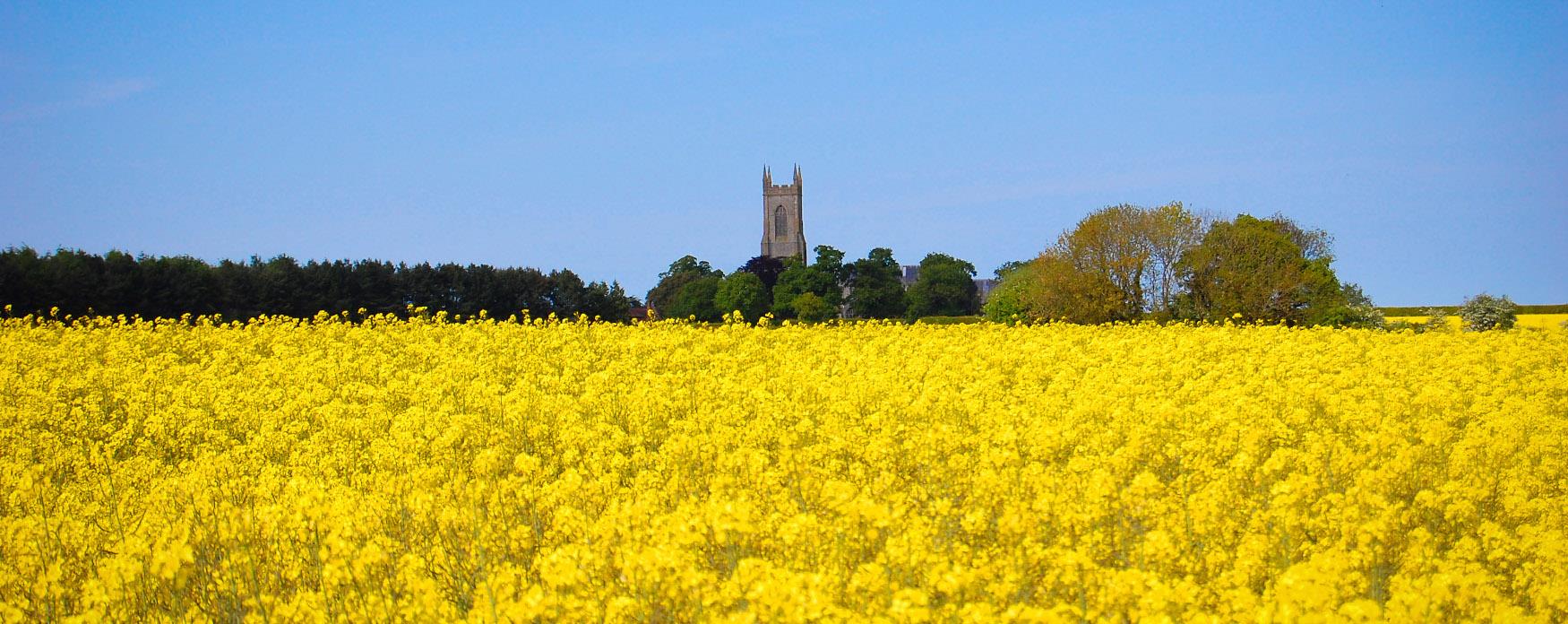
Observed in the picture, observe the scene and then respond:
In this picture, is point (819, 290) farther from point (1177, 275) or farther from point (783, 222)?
point (783, 222)

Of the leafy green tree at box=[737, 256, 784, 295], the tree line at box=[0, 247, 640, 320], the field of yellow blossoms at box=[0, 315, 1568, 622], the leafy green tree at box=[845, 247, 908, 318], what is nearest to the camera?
the field of yellow blossoms at box=[0, 315, 1568, 622]

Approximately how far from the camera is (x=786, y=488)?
8.17m

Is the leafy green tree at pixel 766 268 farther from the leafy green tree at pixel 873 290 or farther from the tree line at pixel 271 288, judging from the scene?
the tree line at pixel 271 288

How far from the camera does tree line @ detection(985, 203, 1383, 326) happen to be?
42719mm

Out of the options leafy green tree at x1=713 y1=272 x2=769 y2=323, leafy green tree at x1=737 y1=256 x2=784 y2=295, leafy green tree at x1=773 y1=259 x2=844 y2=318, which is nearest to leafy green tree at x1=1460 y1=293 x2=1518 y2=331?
leafy green tree at x1=773 y1=259 x2=844 y2=318

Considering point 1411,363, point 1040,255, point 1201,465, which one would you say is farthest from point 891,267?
point 1201,465

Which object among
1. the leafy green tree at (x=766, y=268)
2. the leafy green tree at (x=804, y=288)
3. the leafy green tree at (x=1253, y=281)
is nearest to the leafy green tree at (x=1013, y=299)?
the leafy green tree at (x=1253, y=281)

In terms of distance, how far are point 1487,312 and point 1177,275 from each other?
15.9 m

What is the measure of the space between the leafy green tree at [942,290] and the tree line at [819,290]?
95mm

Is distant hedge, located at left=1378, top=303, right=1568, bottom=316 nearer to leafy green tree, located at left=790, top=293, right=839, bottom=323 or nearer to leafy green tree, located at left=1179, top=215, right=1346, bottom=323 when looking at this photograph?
leafy green tree, located at left=1179, top=215, right=1346, bottom=323

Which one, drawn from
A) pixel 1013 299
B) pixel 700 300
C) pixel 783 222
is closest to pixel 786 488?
pixel 1013 299

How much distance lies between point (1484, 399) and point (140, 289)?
44467mm

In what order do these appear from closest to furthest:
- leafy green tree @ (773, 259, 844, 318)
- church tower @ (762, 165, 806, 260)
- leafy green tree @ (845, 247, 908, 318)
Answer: leafy green tree @ (773, 259, 844, 318) < leafy green tree @ (845, 247, 908, 318) < church tower @ (762, 165, 806, 260)

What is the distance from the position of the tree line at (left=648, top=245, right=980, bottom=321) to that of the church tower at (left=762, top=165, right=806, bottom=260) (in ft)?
120
